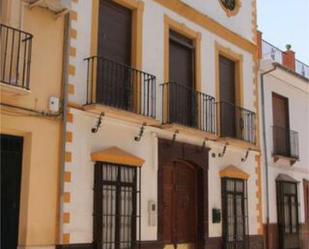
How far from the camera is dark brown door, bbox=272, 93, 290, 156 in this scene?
16.6 metres

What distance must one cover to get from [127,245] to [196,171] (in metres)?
3.17

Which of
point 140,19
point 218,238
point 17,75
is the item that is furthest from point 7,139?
point 218,238

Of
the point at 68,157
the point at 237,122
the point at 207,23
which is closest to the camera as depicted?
the point at 68,157

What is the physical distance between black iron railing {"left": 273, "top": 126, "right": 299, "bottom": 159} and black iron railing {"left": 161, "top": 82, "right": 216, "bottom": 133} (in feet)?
12.4

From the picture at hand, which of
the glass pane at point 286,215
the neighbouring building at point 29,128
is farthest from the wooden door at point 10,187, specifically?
the glass pane at point 286,215

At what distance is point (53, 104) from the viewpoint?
9.41 metres

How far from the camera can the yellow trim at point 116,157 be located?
10101 millimetres

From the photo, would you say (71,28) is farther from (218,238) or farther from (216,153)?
(218,238)

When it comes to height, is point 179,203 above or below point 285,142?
below

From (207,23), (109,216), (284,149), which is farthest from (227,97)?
(109,216)

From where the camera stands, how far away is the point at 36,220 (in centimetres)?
894

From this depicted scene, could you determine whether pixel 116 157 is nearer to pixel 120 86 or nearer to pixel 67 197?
pixel 67 197

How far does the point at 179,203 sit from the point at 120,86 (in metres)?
3.23

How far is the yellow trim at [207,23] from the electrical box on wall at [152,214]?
4.52m
